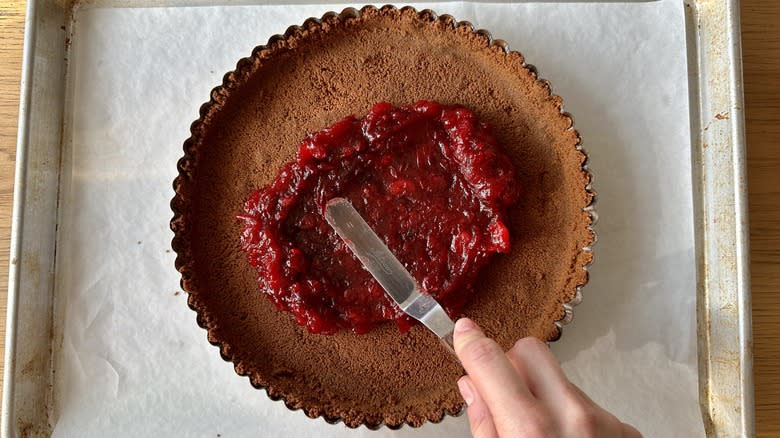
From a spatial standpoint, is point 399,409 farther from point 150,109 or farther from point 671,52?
point 671,52

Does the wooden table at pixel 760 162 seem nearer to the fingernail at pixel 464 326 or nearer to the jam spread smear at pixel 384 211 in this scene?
the jam spread smear at pixel 384 211

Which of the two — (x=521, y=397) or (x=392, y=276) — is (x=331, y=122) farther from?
(x=521, y=397)

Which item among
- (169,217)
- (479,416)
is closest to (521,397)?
(479,416)

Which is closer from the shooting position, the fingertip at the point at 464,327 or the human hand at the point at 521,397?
the human hand at the point at 521,397

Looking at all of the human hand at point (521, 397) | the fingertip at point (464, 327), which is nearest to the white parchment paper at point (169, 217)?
the human hand at point (521, 397)

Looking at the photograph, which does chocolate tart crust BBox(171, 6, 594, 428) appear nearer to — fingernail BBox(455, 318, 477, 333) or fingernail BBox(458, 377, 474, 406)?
fingernail BBox(458, 377, 474, 406)

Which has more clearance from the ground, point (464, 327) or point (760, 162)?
point (464, 327)

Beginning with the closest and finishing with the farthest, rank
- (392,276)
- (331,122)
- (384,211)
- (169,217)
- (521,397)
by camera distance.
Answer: (521,397) < (392,276) < (384,211) < (331,122) < (169,217)
